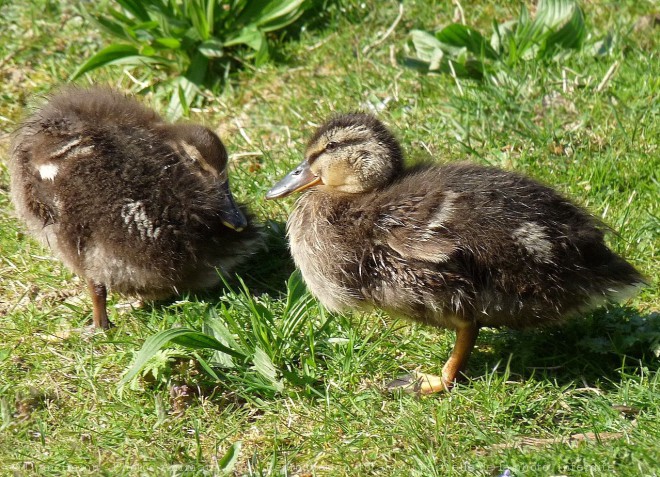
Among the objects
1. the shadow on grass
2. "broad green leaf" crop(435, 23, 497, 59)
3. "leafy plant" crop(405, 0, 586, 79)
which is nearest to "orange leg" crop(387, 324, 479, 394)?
the shadow on grass

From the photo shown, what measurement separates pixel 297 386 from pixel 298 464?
1.59 feet

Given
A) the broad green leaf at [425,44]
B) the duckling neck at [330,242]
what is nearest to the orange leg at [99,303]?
the duckling neck at [330,242]

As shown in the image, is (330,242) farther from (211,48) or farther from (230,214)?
(211,48)

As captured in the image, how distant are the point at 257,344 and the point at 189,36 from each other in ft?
10.3

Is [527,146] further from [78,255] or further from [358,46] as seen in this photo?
[78,255]

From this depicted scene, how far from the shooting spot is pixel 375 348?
180 inches

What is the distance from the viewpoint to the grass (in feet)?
13.0

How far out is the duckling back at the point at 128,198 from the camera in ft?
15.6

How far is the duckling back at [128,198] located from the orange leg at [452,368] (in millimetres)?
1230

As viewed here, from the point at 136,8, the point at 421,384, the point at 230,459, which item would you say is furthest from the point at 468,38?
the point at 230,459

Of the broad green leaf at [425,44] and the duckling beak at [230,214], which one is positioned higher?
the broad green leaf at [425,44]

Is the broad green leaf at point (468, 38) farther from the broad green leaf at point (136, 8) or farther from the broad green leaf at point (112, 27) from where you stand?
the broad green leaf at point (112, 27)

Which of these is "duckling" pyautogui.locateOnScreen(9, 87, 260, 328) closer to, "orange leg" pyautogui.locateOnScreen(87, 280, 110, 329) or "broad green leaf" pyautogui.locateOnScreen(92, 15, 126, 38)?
"orange leg" pyautogui.locateOnScreen(87, 280, 110, 329)

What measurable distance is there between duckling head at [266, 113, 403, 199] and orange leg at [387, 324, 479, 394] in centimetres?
82
